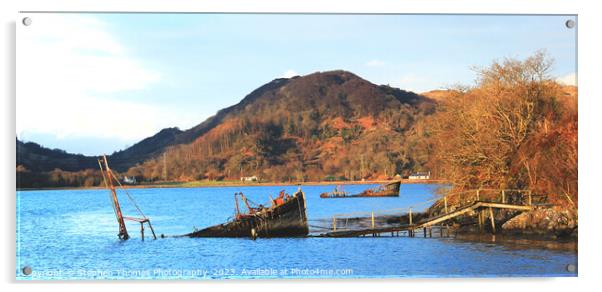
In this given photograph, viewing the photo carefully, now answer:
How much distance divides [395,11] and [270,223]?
10.5 metres

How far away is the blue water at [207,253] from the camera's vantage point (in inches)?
570

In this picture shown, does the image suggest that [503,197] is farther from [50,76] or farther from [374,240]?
[50,76]

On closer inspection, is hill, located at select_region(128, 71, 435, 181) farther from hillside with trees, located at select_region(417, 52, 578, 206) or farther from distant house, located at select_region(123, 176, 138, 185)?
hillside with trees, located at select_region(417, 52, 578, 206)

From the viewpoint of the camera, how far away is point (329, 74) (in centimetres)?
1689

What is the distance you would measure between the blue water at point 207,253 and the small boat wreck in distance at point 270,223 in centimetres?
53

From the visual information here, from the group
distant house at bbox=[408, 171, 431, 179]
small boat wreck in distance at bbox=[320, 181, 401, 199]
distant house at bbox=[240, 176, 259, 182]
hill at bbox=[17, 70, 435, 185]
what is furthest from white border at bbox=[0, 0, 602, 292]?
small boat wreck in distance at bbox=[320, 181, 401, 199]

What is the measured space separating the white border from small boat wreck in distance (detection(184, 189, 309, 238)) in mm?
8549

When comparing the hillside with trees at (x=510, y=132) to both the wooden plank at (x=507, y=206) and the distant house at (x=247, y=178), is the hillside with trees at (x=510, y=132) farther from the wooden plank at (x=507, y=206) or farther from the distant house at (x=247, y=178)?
the distant house at (x=247, y=178)

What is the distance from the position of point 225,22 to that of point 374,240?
9366mm

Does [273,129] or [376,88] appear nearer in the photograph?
[376,88]

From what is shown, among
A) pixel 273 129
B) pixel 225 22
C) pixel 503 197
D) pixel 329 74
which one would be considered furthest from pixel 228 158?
pixel 503 197

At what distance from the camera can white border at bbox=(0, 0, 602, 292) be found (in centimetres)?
1395

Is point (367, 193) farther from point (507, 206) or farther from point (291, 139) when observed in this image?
point (291, 139)

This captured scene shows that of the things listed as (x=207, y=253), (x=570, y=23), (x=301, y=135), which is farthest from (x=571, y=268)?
(x=207, y=253)
